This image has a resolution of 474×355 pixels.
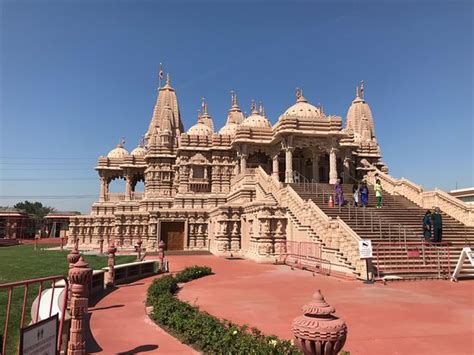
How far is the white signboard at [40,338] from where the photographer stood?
145 inches

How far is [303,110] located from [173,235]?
592 inches

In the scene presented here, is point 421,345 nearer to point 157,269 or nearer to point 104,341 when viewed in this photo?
point 104,341

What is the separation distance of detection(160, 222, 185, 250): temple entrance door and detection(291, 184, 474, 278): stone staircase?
11933 millimetres

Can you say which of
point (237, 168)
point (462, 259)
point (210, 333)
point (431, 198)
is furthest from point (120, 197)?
point (210, 333)

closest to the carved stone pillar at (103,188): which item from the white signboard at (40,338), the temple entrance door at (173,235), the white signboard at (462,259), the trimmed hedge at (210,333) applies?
the temple entrance door at (173,235)

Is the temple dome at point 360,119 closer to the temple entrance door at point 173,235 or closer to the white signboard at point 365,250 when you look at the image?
the temple entrance door at point 173,235

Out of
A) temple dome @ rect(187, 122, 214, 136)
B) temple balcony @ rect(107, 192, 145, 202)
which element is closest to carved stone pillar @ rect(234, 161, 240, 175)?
temple dome @ rect(187, 122, 214, 136)

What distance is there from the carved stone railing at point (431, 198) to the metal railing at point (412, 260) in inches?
247

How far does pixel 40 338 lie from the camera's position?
3963mm

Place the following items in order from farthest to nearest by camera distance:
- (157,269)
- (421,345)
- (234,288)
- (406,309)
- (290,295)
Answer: (157,269) → (234,288) → (290,295) → (406,309) → (421,345)

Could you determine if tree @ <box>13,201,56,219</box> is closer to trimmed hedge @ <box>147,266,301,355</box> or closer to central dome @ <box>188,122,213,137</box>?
central dome @ <box>188,122,213,137</box>

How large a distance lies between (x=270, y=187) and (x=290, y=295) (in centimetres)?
1465

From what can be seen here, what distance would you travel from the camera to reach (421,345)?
21.4ft

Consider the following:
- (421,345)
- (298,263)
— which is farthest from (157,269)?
(421,345)
